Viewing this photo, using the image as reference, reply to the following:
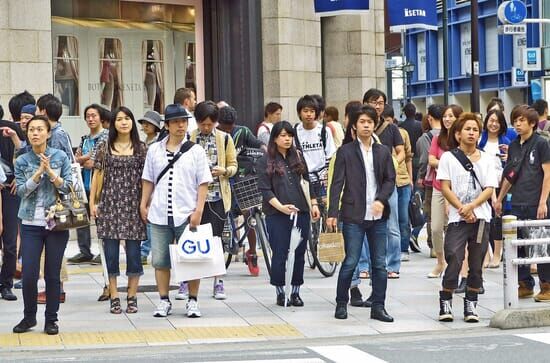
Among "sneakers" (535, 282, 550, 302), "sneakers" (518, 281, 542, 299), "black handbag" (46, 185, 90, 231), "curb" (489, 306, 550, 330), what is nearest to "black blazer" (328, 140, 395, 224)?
"curb" (489, 306, 550, 330)

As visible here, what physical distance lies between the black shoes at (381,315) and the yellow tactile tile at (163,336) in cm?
179

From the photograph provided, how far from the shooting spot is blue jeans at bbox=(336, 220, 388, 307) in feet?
35.3

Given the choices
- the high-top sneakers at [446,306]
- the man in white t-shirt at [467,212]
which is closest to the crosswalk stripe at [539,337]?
the man in white t-shirt at [467,212]

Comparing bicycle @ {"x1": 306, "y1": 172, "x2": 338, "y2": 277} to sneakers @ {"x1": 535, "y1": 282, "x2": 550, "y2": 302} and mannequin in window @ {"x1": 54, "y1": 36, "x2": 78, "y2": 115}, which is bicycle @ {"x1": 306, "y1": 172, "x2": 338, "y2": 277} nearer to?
sneakers @ {"x1": 535, "y1": 282, "x2": 550, "y2": 302}

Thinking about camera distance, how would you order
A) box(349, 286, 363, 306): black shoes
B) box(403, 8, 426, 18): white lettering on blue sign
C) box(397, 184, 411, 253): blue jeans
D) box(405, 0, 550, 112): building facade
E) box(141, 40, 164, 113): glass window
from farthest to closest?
1. box(405, 0, 550, 112): building facade
2. box(403, 8, 426, 18): white lettering on blue sign
3. box(141, 40, 164, 113): glass window
4. box(397, 184, 411, 253): blue jeans
5. box(349, 286, 363, 306): black shoes

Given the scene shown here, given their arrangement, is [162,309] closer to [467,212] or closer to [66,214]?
[66,214]

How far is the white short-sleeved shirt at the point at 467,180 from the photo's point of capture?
1080 cm

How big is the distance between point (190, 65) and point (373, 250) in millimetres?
9232

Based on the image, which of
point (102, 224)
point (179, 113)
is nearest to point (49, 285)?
point (102, 224)

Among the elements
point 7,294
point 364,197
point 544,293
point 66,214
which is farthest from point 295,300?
point 7,294

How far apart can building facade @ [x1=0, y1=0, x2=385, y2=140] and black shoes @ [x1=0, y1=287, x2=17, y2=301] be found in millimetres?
5033

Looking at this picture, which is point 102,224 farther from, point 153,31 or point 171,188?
point 153,31

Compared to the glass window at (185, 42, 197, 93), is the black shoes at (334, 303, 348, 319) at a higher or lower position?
lower

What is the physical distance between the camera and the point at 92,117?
13688 millimetres
